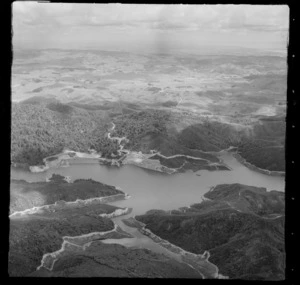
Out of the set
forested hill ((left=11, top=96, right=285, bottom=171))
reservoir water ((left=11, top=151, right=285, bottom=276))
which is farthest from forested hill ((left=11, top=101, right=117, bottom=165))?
reservoir water ((left=11, top=151, right=285, bottom=276))

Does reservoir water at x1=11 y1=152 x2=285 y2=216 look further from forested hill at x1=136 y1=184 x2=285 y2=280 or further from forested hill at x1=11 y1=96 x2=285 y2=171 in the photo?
forested hill at x1=11 y1=96 x2=285 y2=171

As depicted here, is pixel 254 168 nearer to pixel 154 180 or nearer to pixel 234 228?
pixel 234 228

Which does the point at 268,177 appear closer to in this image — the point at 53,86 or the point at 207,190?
the point at 207,190

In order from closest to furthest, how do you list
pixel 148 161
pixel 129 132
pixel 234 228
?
1. pixel 234 228
2. pixel 148 161
3. pixel 129 132

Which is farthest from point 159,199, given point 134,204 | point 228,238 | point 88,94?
point 88,94

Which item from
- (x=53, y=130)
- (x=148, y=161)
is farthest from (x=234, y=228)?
(x=53, y=130)

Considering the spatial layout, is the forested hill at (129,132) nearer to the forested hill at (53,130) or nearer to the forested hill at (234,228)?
the forested hill at (53,130)

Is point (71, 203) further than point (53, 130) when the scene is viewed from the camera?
No

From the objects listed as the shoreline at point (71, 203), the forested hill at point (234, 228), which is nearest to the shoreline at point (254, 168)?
the forested hill at point (234, 228)
